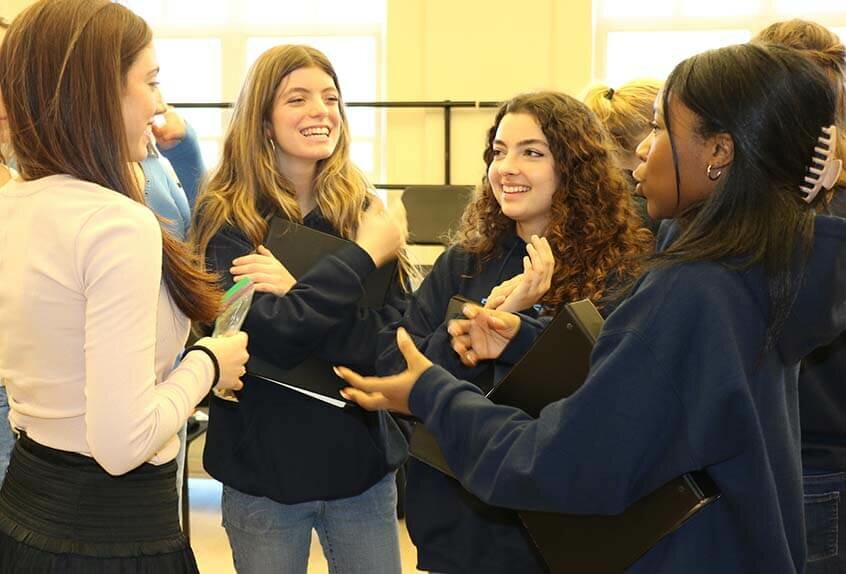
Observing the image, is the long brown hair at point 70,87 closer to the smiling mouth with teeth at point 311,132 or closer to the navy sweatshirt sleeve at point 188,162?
the smiling mouth with teeth at point 311,132

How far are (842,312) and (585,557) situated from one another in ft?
1.57

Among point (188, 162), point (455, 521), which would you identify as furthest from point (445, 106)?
point (455, 521)

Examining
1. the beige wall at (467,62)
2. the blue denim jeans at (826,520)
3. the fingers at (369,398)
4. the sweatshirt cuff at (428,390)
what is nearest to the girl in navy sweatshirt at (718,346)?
the sweatshirt cuff at (428,390)

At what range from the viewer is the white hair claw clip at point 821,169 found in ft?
4.10

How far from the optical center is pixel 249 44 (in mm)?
6363

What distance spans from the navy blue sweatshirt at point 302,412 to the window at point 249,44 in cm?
424

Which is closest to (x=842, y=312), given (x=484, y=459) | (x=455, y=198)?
(x=484, y=459)

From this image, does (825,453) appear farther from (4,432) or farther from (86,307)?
(4,432)

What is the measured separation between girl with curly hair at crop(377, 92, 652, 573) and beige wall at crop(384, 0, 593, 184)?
375 centimetres

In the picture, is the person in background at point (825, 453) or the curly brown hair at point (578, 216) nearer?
the person in background at point (825, 453)

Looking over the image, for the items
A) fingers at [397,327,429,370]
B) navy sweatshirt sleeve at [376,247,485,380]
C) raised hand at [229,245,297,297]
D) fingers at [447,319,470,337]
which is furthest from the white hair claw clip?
raised hand at [229,245,297,297]

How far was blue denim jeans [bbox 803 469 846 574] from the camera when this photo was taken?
1668 millimetres

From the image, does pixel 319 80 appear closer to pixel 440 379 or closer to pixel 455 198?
pixel 440 379

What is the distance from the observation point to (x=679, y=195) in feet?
4.36
